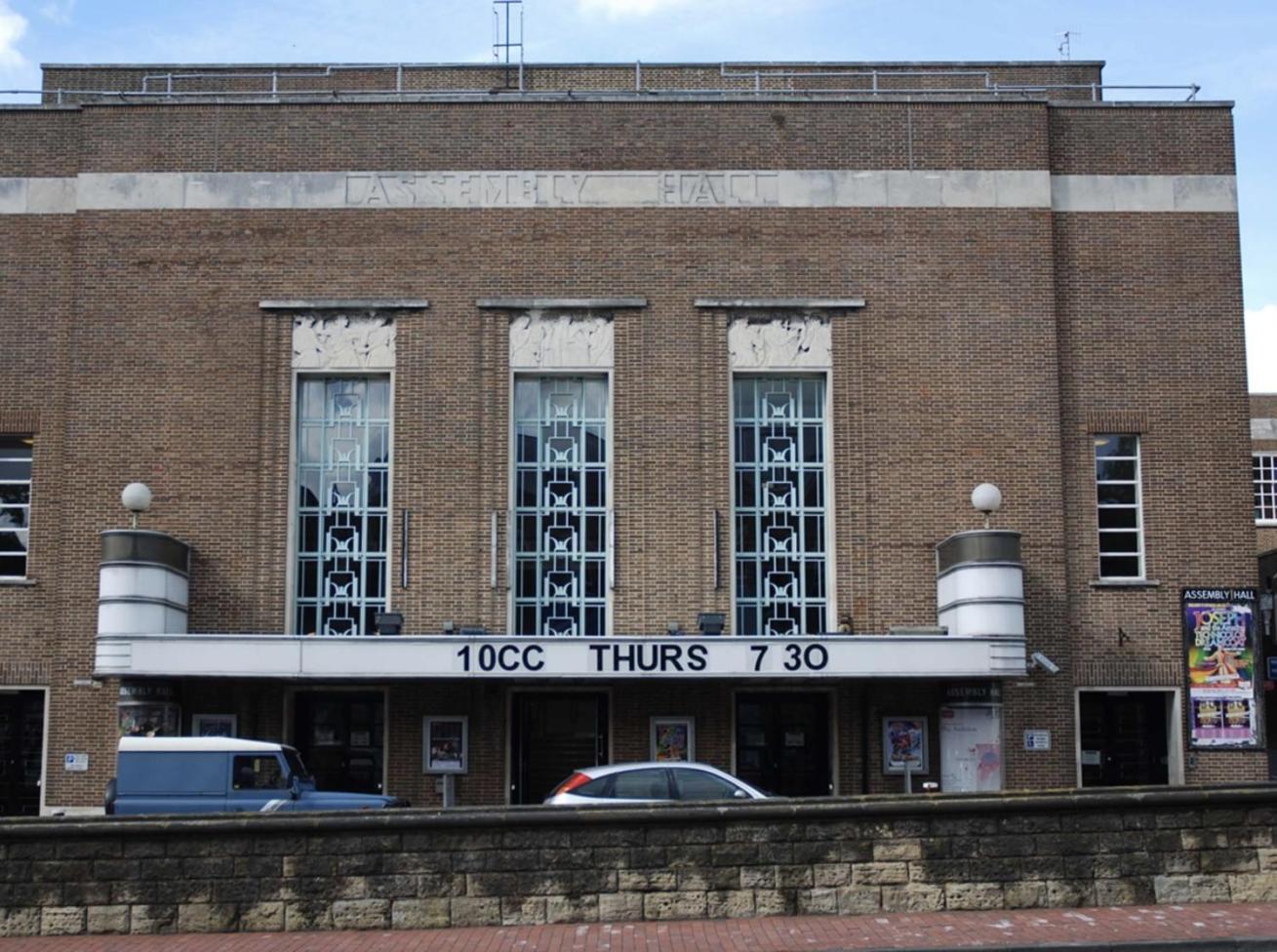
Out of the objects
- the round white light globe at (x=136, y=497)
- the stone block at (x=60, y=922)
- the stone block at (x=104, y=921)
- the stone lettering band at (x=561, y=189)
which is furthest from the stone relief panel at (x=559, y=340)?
the stone block at (x=60, y=922)

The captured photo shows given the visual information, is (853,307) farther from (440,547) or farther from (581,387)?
(440,547)

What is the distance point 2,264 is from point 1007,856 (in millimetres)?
18464

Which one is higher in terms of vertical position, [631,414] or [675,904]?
[631,414]

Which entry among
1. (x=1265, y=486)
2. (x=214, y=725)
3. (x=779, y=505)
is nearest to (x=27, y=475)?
(x=214, y=725)

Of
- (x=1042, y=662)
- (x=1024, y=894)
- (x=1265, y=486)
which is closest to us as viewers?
(x=1024, y=894)

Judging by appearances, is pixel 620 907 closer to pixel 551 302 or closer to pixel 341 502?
pixel 341 502

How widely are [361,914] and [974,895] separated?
5.65 metres

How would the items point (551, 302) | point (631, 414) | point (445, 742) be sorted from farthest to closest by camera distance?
point (551, 302) → point (631, 414) → point (445, 742)

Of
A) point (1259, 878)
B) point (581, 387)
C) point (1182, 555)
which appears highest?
point (581, 387)

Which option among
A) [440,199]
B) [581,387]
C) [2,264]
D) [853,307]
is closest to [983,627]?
[853,307]

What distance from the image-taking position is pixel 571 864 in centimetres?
1416

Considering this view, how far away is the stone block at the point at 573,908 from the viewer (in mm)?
14086

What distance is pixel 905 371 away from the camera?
78.6ft

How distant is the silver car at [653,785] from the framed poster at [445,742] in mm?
5409
